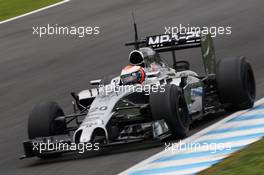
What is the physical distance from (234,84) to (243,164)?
3.44m

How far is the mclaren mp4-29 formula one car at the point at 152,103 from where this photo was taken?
11797 mm

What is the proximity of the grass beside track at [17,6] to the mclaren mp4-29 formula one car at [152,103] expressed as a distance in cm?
1098

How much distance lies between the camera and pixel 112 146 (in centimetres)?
1181

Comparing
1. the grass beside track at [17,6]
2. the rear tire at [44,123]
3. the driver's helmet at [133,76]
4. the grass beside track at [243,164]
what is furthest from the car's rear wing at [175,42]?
the grass beside track at [17,6]

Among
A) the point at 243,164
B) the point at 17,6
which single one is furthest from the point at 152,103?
the point at 17,6

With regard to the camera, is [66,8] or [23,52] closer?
[23,52]

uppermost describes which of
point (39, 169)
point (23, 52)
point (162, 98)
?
point (23, 52)

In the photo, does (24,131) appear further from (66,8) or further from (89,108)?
(66,8)

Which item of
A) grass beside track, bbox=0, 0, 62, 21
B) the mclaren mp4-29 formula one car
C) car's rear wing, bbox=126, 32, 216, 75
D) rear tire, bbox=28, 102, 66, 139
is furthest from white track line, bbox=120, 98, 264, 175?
grass beside track, bbox=0, 0, 62, 21

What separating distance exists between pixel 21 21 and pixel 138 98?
11.8 meters

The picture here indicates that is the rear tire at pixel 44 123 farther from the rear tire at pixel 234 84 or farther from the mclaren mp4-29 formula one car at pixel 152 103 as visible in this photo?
the rear tire at pixel 234 84

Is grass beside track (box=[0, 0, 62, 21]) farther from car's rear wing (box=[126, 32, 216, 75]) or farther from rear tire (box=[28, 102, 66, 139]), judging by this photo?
rear tire (box=[28, 102, 66, 139])

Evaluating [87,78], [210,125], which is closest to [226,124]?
[210,125]

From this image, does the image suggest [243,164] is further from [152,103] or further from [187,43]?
[187,43]
